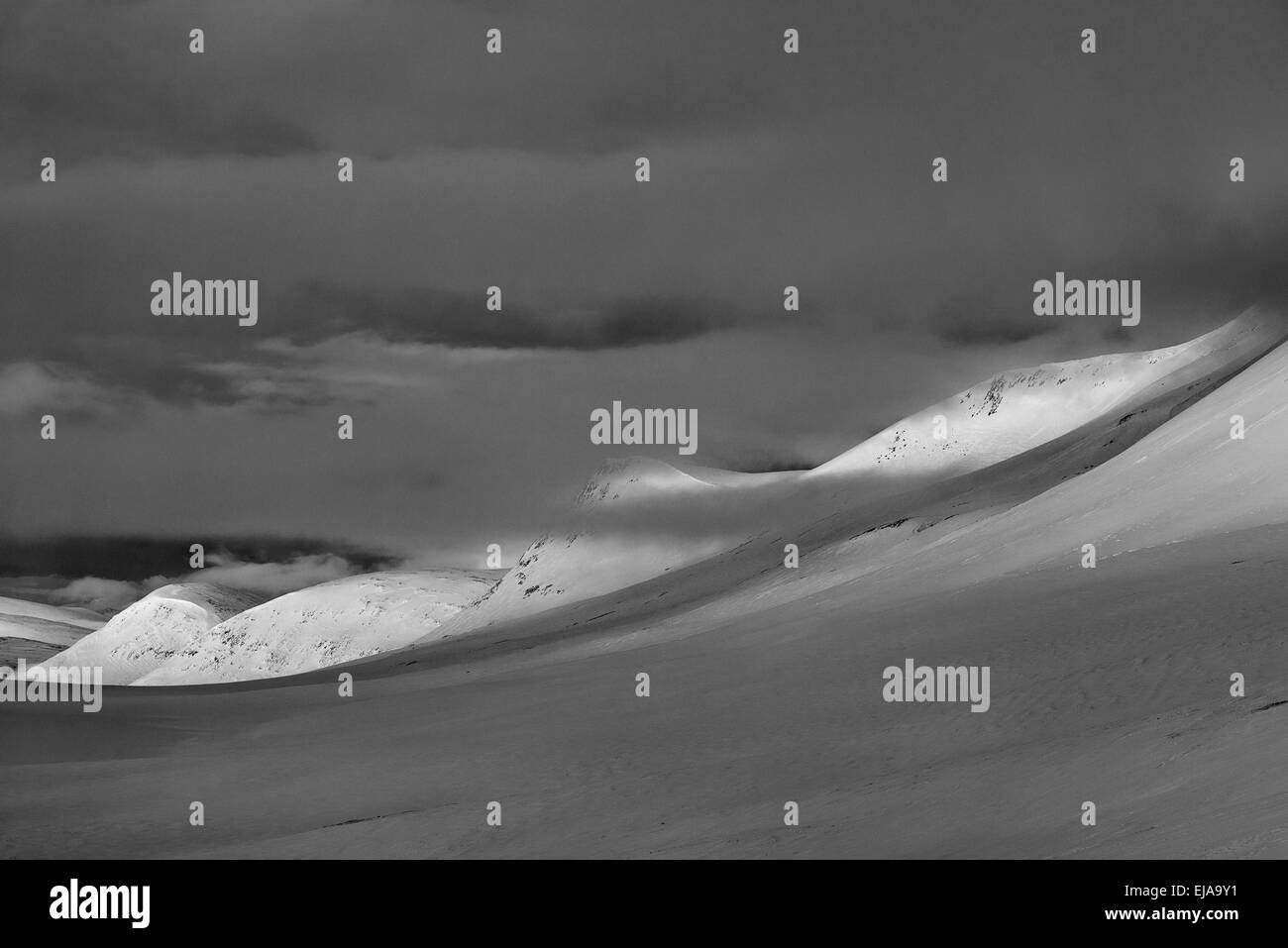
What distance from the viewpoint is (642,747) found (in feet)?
115

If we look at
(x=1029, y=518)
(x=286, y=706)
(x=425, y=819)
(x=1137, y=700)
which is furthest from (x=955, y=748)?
(x=286, y=706)

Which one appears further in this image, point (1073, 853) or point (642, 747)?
point (642, 747)

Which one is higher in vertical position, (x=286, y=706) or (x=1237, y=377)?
(x=1237, y=377)

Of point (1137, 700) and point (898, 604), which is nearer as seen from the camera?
point (1137, 700)

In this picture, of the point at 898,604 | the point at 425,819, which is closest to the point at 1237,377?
the point at 898,604

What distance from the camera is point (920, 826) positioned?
22.1 metres

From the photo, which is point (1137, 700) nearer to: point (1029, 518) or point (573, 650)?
point (1029, 518)
